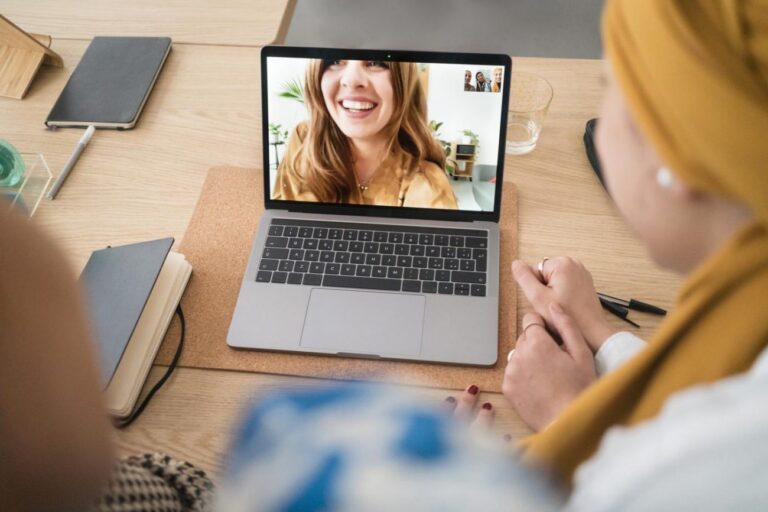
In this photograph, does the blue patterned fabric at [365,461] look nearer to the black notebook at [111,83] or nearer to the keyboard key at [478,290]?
the keyboard key at [478,290]

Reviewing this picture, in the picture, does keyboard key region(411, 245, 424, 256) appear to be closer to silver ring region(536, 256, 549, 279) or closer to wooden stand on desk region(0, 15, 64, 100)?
silver ring region(536, 256, 549, 279)

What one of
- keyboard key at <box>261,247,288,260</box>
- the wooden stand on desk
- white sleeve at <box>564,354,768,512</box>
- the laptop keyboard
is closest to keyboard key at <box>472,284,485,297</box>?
the laptop keyboard

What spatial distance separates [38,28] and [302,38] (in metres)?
1.23

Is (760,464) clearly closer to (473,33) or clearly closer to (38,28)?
(38,28)

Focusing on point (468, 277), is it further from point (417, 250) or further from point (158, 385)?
point (158, 385)

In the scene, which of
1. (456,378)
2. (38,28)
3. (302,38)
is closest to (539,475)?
(456,378)

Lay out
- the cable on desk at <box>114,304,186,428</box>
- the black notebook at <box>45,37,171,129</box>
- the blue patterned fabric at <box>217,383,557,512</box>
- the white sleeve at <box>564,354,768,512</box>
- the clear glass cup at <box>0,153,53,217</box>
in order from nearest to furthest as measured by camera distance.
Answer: the blue patterned fabric at <box>217,383,557,512</box>
the white sleeve at <box>564,354,768,512</box>
the cable on desk at <box>114,304,186,428</box>
the clear glass cup at <box>0,153,53,217</box>
the black notebook at <box>45,37,171,129</box>

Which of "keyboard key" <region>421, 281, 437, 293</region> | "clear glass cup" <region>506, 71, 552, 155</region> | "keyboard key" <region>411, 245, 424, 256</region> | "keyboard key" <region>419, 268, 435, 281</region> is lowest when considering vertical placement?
"keyboard key" <region>421, 281, 437, 293</region>

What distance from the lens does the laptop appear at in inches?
36.4

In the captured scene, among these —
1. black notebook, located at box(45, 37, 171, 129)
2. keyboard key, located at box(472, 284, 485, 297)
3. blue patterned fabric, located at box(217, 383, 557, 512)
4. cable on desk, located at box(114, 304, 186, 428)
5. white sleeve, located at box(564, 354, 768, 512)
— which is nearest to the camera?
blue patterned fabric, located at box(217, 383, 557, 512)

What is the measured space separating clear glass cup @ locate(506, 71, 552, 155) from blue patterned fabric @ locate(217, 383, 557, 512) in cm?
89

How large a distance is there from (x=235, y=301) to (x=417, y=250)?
259 millimetres

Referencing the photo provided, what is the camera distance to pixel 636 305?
931 millimetres

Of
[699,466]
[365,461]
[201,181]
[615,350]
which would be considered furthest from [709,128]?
[201,181]
